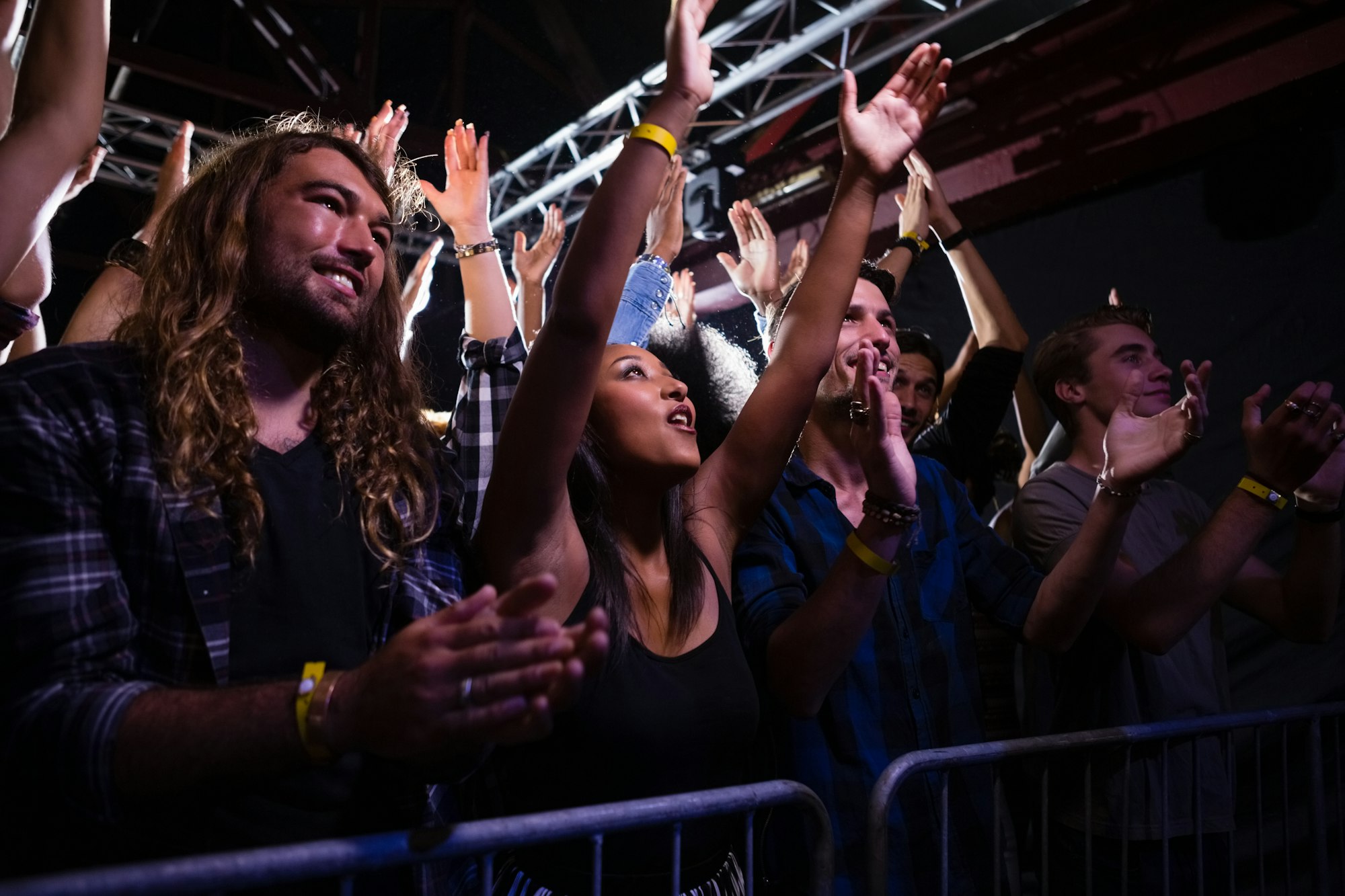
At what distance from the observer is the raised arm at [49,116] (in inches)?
48.3

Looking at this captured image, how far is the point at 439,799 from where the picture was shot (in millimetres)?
1304

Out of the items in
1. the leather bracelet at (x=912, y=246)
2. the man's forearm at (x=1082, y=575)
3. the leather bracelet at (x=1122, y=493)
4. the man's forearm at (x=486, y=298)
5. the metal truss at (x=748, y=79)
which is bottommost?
the man's forearm at (x=1082, y=575)

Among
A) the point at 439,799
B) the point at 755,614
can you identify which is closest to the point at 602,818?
the point at 439,799

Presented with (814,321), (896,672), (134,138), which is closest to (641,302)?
(814,321)

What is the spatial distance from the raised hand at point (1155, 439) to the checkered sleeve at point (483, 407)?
1163 mm

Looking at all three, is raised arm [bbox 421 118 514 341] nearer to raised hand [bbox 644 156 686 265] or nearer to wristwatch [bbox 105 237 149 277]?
raised hand [bbox 644 156 686 265]

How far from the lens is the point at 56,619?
963mm

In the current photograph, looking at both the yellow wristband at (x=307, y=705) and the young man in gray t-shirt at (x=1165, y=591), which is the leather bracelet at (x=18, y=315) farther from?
the young man in gray t-shirt at (x=1165, y=591)

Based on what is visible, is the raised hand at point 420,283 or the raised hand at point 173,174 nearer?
the raised hand at point 173,174

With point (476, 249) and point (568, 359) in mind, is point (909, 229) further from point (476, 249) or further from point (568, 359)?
point (568, 359)

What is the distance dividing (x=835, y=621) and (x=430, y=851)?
781 mm

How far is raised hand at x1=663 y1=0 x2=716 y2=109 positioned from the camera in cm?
133

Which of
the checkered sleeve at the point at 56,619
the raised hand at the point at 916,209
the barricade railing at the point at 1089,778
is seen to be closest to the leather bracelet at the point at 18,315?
the checkered sleeve at the point at 56,619

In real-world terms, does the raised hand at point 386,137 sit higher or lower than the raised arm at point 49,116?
higher
